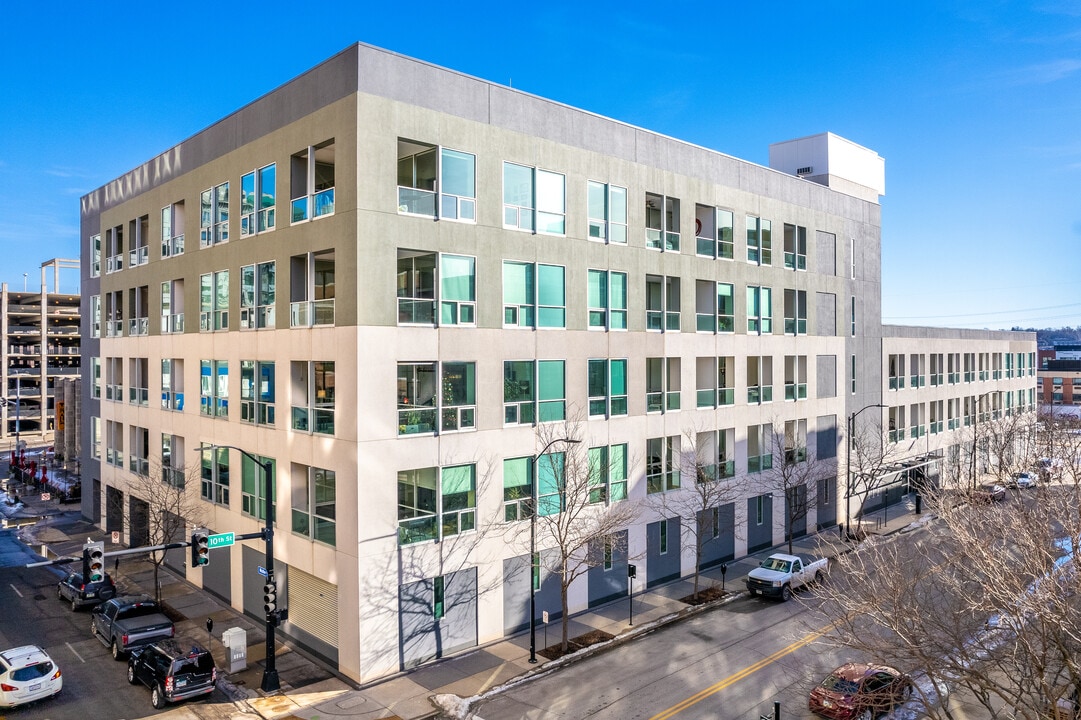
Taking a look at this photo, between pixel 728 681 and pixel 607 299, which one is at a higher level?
pixel 607 299

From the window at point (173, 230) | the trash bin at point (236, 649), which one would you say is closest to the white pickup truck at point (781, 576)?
the trash bin at point (236, 649)

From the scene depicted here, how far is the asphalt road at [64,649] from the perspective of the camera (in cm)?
2100

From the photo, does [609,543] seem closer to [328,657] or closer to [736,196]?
[328,657]

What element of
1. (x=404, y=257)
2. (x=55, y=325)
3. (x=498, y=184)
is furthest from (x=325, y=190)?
(x=55, y=325)

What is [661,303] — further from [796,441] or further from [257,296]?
[257,296]

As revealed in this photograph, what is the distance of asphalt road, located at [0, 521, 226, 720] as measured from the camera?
21.0 m

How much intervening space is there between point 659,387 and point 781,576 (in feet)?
30.7

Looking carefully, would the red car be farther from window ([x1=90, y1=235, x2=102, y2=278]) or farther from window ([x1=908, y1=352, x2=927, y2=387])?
window ([x1=90, y1=235, x2=102, y2=278])

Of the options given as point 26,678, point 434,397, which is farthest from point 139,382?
point 434,397

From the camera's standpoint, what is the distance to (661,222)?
33.0 meters

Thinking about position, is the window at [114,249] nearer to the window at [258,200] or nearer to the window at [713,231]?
the window at [258,200]

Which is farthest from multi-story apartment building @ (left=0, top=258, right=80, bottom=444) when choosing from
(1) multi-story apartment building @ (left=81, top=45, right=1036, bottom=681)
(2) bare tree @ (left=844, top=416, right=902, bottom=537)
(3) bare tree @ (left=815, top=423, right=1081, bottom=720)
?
(3) bare tree @ (left=815, top=423, right=1081, bottom=720)

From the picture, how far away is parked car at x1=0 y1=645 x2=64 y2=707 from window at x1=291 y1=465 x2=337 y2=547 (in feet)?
25.7

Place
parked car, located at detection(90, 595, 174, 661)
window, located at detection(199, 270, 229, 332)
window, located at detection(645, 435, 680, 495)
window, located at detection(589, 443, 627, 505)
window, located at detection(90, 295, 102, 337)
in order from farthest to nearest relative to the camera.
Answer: window, located at detection(90, 295, 102, 337) → window, located at detection(645, 435, 680, 495) → window, located at detection(199, 270, 229, 332) → window, located at detection(589, 443, 627, 505) → parked car, located at detection(90, 595, 174, 661)
